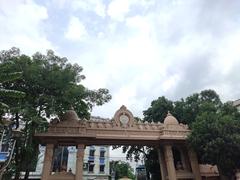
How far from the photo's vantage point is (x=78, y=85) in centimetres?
2028

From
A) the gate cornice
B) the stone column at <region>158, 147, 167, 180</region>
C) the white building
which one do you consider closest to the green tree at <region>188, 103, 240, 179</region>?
the gate cornice

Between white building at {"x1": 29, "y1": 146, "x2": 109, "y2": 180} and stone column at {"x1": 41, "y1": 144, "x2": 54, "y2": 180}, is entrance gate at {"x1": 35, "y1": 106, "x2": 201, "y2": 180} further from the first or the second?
white building at {"x1": 29, "y1": 146, "x2": 109, "y2": 180}

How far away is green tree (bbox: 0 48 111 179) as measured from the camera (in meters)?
18.0

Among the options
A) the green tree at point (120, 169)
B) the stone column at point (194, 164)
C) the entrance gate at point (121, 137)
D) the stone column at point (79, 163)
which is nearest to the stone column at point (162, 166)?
the entrance gate at point (121, 137)

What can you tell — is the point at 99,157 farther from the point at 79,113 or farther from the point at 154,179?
the point at 79,113

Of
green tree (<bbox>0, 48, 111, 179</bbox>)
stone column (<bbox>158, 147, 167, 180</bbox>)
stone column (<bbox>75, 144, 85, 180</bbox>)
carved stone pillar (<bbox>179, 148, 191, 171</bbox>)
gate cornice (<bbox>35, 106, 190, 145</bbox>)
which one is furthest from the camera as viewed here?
carved stone pillar (<bbox>179, 148, 191, 171</bbox>)

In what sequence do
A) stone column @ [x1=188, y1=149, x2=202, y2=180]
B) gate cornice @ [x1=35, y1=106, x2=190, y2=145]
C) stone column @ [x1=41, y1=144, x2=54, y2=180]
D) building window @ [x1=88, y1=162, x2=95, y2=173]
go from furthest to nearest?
building window @ [x1=88, y1=162, x2=95, y2=173] < stone column @ [x1=188, y1=149, x2=202, y2=180] < gate cornice @ [x1=35, y1=106, x2=190, y2=145] < stone column @ [x1=41, y1=144, x2=54, y2=180]

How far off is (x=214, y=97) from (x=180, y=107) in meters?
4.44

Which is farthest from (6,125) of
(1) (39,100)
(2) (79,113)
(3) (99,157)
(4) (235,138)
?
(3) (99,157)

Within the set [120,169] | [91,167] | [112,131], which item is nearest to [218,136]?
[112,131]

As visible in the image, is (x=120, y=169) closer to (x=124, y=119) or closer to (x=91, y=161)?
(x=91, y=161)

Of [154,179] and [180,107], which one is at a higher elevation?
[180,107]

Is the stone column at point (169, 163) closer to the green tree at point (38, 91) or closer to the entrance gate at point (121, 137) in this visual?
the entrance gate at point (121, 137)

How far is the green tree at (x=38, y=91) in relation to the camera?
17984 mm
